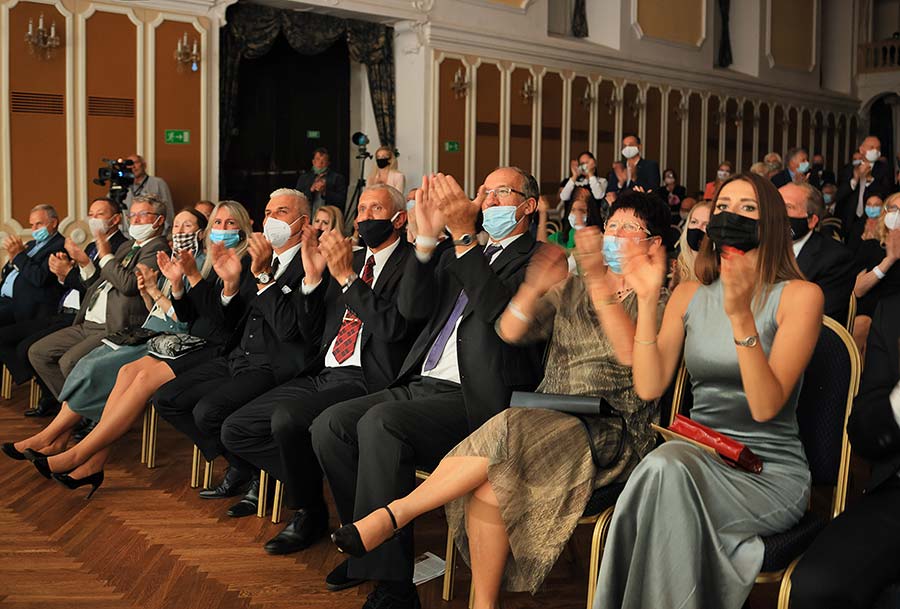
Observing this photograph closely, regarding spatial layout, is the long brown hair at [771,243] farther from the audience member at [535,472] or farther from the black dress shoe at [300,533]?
the black dress shoe at [300,533]

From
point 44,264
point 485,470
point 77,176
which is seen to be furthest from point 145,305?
point 77,176

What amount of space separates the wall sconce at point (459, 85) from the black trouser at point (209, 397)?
298 inches

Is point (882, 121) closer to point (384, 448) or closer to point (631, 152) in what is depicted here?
point (631, 152)

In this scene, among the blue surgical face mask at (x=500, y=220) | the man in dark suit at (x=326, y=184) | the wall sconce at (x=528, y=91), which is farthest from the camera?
the wall sconce at (x=528, y=91)

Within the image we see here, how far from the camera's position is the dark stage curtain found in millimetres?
9555

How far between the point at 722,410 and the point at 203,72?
307 inches

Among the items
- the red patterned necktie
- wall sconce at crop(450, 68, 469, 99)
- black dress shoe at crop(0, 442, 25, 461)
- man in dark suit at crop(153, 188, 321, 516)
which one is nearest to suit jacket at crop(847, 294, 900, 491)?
A: the red patterned necktie

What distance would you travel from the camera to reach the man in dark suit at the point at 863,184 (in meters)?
8.37

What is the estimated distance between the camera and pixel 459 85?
1102cm

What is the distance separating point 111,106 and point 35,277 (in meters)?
3.31

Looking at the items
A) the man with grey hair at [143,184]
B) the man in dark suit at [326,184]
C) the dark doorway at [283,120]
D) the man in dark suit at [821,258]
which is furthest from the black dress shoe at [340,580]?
the dark doorway at [283,120]

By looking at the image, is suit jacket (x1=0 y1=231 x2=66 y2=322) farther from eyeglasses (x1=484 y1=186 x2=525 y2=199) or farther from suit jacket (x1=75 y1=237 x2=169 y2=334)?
eyeglasses (x1=484 y1=186 x2=525 y2=199)

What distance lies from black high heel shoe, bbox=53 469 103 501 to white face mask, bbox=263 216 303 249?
1.20 metres

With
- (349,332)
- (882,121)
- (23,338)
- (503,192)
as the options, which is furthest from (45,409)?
(882,121)
